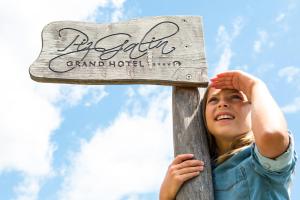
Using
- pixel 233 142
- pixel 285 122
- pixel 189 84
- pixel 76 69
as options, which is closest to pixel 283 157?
pixel 285 122

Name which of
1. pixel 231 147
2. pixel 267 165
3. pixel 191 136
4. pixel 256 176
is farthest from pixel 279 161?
pixel 191 136

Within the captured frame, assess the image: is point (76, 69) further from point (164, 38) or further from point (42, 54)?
point (164, 38)

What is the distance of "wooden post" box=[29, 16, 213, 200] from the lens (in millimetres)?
2947

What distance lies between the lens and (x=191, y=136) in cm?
286

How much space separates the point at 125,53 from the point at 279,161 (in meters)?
1.16

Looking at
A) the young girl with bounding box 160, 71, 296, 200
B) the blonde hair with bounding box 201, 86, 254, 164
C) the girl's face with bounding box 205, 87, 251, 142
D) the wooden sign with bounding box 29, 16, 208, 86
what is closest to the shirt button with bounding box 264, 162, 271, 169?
the young girl with bounding box 160, 71, 296, 200

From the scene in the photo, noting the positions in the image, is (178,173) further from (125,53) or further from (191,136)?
(125,53)

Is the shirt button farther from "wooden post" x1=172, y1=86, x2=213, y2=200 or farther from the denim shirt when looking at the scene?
"wooden post" x1=172, y1=86, x2=213, y2=200

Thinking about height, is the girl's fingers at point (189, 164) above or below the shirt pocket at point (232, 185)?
above

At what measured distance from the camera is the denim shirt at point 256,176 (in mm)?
2391

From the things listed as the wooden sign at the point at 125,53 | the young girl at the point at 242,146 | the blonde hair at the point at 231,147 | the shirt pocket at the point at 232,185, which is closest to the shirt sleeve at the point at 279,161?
the young girl at the point at 242,146

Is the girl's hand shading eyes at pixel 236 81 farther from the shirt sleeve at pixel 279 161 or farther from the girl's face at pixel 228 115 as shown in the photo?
the shirt sleeve at pixel 279 161

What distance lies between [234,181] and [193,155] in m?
0.30

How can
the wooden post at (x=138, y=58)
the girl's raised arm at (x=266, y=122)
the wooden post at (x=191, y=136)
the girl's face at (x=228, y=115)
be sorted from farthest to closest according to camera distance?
the wooden post at (x=138, y=58)
the girl's face at (x=228, y=115)
the wooden post at (x=191, y=136)
the girl's raised arm at (x=266, y=122)
